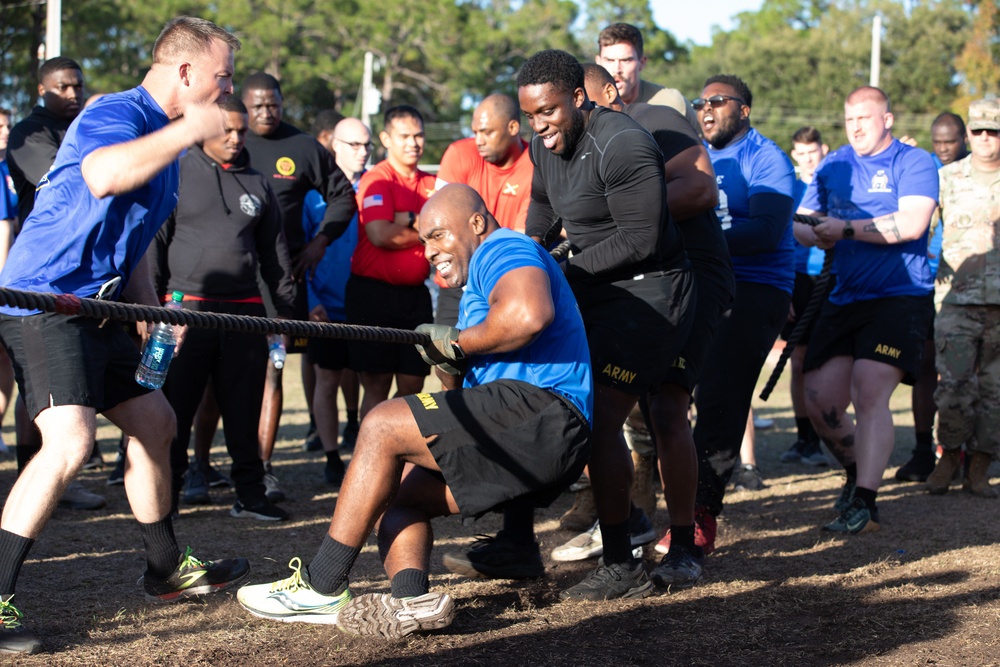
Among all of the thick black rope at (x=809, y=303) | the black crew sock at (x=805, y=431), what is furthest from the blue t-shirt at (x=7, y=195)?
the black crew sock at (x=805, y=431)

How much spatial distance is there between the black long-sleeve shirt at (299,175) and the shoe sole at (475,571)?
3.12m

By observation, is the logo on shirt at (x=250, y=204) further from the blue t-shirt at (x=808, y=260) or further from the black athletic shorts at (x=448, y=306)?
the blue t-shirt at (x=808, y=260)

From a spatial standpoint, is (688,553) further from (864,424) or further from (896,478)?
(896,478)

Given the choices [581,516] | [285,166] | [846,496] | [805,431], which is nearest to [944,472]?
[846,496]

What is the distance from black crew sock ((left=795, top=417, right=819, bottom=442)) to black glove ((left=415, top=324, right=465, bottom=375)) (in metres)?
5.11

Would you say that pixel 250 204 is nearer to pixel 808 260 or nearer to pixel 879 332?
pixel 879 332

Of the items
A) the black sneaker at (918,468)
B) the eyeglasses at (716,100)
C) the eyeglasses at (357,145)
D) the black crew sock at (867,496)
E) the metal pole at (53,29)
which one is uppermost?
the metal pole at (53,29)

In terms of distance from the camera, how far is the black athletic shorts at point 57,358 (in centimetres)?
366

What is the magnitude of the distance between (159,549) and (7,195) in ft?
10.00

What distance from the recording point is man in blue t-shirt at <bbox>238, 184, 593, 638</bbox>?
11.7 ft

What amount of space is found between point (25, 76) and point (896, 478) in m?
32.2

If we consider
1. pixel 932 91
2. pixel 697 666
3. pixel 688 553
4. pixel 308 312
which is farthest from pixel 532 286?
pixel 932 91

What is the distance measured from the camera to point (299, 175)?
703 cm

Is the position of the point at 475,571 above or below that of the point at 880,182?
below
